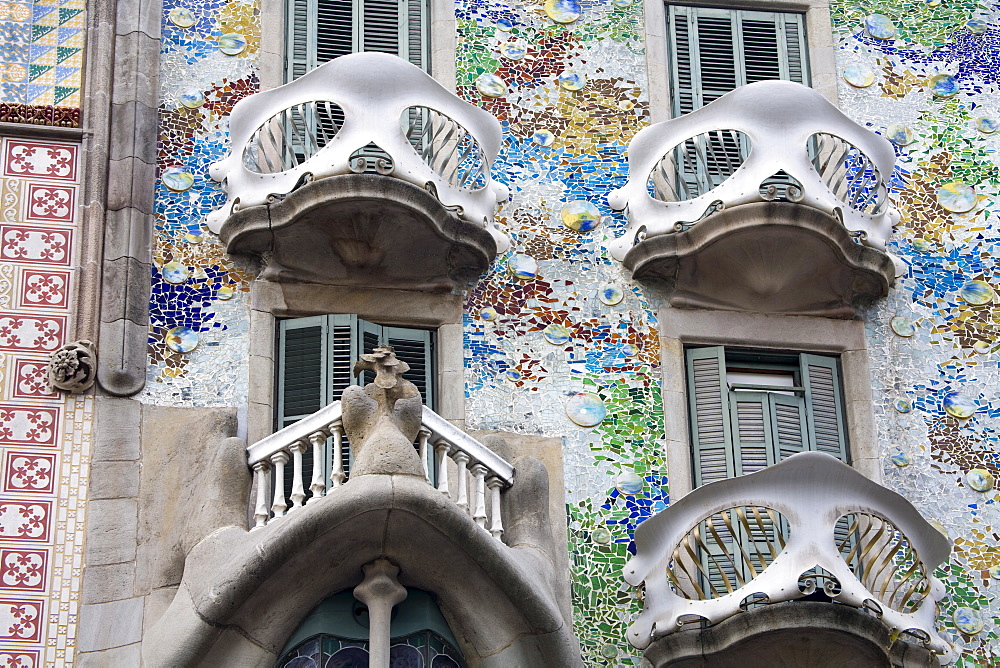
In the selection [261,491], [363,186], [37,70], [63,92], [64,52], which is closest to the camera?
[261,491]

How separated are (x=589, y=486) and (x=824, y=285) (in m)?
2.44

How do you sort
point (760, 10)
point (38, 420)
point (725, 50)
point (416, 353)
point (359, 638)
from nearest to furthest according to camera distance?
1. point (359, 638)
2. point (38, 420)
3. point (416, 353)
4. point (725, 50)
5. point (760, 10)

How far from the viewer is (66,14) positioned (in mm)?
16281

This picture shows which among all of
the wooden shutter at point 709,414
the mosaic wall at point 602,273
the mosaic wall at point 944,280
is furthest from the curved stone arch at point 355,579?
the mosaic wall at point 944,280

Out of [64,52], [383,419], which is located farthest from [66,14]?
[383,419]

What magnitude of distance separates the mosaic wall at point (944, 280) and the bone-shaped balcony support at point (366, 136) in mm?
3151

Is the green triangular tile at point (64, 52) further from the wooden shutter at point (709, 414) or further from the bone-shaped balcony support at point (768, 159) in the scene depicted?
the wooden shutter at point (709, 414)

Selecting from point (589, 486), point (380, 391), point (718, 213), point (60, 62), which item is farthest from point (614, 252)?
point (60, 62)

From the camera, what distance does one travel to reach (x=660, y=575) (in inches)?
557

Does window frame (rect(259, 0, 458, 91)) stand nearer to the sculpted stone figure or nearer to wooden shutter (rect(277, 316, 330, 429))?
wooden shutter (rect(277, 316, 330, 429))

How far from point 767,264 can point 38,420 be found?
17.4ft

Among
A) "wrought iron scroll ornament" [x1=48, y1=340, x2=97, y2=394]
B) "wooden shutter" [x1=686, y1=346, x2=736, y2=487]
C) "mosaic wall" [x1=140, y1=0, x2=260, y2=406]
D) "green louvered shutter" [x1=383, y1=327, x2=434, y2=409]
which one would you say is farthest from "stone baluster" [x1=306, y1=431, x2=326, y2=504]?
"wooden shutter" [x1=686, y1=346, x2=736, y2=487]

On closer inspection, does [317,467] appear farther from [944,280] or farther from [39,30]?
[944,280]

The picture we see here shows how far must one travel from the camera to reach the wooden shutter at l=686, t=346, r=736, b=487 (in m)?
15.2
